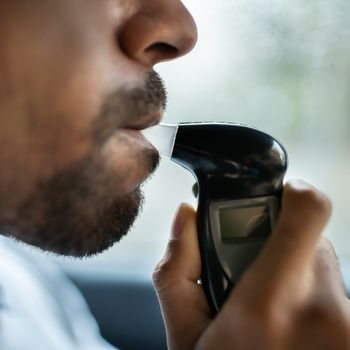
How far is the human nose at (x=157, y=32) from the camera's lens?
667 millimetres

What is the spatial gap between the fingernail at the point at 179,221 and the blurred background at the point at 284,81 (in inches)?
17.8

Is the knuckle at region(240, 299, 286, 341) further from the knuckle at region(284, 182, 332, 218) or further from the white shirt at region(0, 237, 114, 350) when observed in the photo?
the white shirt at region(0, 237, 114, 350)

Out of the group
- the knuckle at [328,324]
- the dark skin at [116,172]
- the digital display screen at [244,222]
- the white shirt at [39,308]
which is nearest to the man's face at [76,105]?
the dark skin at [116,172]

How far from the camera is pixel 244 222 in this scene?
73 centimetres

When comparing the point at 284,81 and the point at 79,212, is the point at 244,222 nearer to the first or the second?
the point at 79,212

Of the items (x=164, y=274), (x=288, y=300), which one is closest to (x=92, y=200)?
(x=164, y=274)

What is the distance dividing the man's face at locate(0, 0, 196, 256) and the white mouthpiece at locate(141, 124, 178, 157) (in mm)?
18

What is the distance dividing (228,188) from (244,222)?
4 cm

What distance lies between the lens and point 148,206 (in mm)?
1297

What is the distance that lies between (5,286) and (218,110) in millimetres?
526

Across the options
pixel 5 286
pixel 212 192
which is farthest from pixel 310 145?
pixel 5 286

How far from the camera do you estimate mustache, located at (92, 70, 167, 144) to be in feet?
2.16

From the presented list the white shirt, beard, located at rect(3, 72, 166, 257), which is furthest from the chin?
the white shirt

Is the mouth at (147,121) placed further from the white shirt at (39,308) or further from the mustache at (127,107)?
the white shirt at (39,308)
